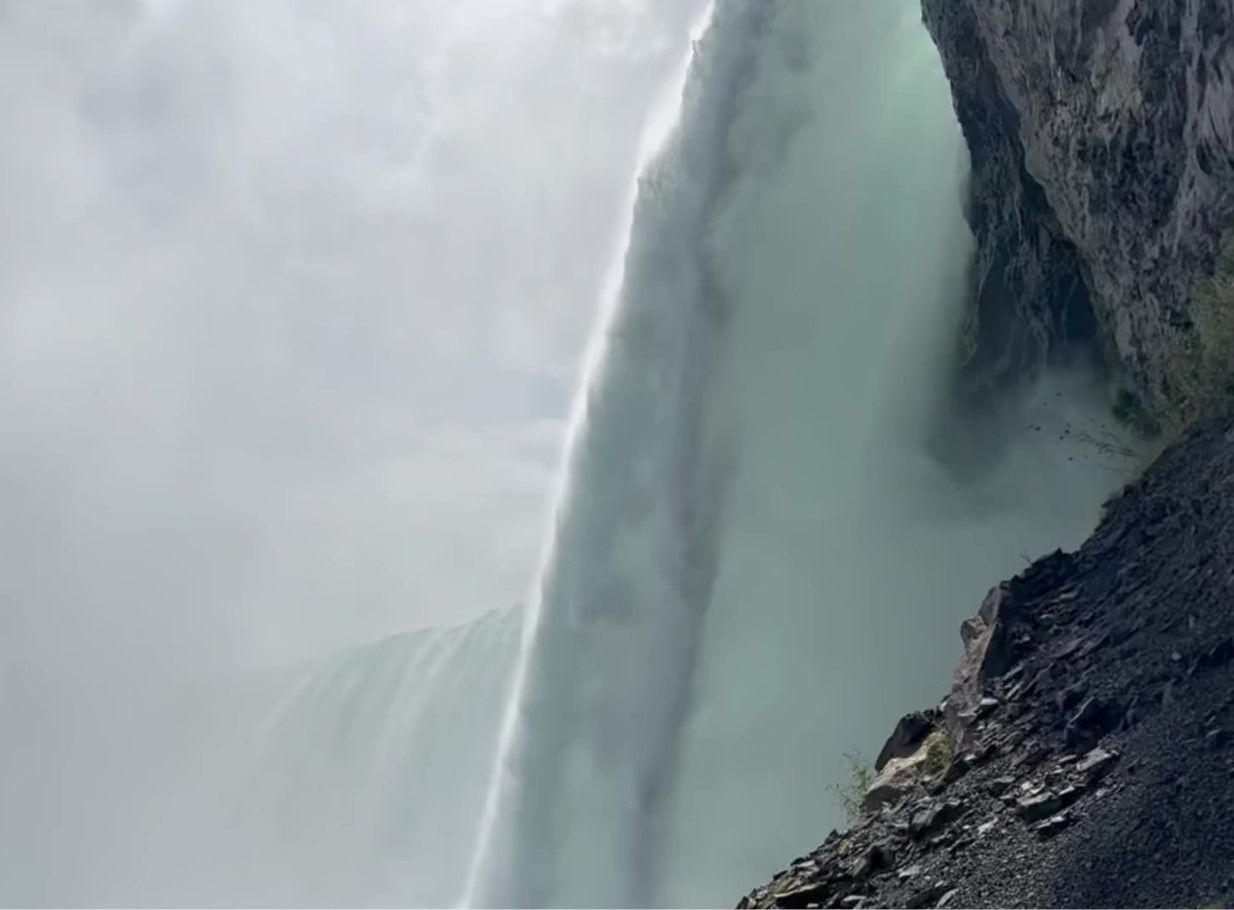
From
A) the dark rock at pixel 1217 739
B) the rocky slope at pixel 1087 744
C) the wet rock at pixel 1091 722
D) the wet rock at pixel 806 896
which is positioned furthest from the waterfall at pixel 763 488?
the dark rock at pixel 1217 739

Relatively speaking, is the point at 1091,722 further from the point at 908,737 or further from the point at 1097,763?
the point at 908,737

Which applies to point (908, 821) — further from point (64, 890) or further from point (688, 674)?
point (64, 890)

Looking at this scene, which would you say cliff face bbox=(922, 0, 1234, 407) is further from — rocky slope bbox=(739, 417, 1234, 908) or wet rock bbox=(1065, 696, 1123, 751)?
wet rock bbox=(1065, 696, 1123, 751)

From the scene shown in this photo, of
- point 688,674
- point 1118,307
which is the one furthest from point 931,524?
point 1118,307

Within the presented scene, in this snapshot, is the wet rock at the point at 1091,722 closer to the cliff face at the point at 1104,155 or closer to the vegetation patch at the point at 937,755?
the vegetation patch at the point at 937,755

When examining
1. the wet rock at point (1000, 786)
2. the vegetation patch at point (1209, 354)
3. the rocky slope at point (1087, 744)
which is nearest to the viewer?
the rocky slope at point (1087, 744)

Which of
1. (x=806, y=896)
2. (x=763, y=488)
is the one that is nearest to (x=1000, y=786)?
(x=806, y=896)
